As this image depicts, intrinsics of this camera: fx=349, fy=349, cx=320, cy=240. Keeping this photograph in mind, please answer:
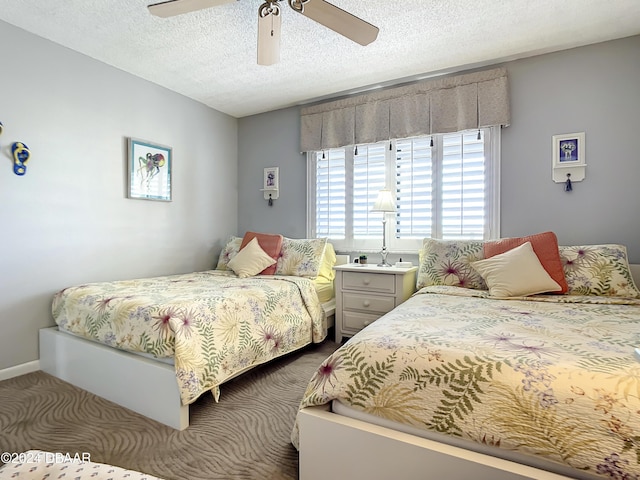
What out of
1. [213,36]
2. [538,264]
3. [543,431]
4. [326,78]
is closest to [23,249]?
[213,36]

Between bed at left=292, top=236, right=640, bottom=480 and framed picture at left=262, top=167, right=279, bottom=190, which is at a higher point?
framed picture at left=262, top=167, right=279, bottom=190

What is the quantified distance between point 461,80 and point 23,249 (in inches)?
142

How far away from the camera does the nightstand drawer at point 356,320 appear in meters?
2.91

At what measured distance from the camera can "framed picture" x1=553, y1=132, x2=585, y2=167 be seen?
2.61m

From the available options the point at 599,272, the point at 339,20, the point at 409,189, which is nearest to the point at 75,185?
the point at 339,20

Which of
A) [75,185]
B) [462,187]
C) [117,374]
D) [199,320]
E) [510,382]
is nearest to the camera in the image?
[510,382]

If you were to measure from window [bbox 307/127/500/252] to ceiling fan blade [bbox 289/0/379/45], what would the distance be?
1433mm

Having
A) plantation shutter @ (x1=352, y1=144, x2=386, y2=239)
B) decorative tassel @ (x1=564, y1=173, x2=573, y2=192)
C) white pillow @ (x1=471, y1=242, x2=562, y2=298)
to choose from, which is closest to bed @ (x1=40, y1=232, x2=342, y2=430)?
plantation shutter @ (x1=352, y1=144, x2=386, y2=239)

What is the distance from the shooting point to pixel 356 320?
2961 millimetres

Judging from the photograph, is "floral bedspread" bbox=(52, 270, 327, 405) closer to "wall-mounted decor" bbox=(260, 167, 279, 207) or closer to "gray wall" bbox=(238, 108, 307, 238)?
"gray wall" bbox=(238, 108, 307, 238)

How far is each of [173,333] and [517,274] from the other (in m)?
2.02

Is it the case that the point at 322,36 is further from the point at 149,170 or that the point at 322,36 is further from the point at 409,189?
the point at 149,170

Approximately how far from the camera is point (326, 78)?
10.4 feet

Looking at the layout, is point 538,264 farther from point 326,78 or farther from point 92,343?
point 92,343
